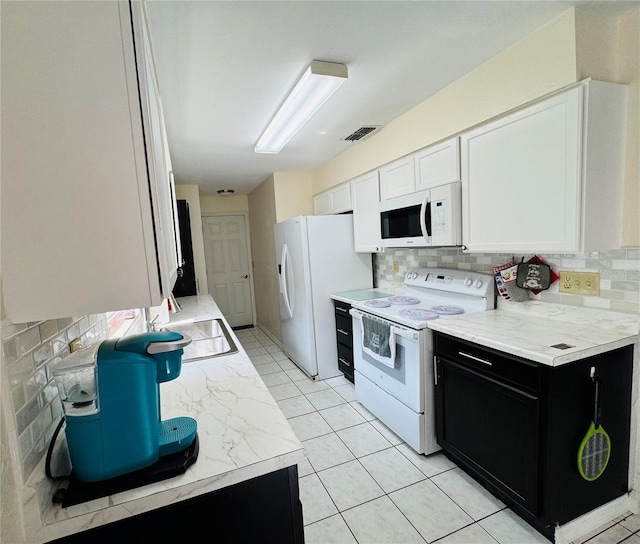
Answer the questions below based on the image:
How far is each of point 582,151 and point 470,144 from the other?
61 cm

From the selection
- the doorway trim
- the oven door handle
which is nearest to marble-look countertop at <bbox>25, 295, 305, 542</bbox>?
the oven door handle

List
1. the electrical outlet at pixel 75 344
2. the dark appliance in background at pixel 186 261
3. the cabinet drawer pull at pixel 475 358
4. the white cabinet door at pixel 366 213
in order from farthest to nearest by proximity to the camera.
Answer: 1. the dark appliance in background at pixel 186 261
2. the white cabinet door at pixel 366 213
3. the cabinet drawer pull at pixel 475 358
4. the electrical outlet at pixel 75 344

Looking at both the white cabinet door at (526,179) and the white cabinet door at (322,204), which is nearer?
the white cabinet door at (526,179)

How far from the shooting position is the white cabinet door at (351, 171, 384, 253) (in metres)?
2.89

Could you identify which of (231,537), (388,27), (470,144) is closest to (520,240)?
(470,144)

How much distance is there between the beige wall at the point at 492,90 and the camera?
4.86ft

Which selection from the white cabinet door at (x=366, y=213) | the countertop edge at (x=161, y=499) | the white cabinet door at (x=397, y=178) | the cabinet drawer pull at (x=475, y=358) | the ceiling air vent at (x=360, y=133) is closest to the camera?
the countertop edge at (x=161, y=499)

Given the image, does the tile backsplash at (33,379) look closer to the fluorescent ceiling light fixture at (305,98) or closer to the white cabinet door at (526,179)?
the fluorescent ceiling light fixture at (305,98)

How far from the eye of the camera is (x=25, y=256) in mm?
637

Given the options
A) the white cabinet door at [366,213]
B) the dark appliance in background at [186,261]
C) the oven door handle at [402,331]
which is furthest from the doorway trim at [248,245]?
the oven door handle at [402,331]

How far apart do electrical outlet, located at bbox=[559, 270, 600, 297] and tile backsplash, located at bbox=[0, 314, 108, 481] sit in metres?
2.28

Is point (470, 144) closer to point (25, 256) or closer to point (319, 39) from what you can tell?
point (319, 39)

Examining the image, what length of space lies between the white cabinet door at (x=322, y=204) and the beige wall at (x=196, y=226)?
1.67 meters

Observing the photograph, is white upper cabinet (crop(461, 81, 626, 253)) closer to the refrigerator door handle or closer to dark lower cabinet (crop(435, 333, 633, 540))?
dark lower cabinet (crop(435, 333, 633, 540))
